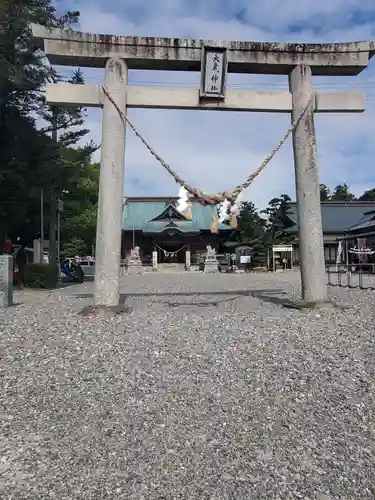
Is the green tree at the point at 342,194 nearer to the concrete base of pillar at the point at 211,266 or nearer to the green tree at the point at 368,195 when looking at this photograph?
the green tree at the point at 368,195

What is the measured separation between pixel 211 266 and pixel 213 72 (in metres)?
29.2

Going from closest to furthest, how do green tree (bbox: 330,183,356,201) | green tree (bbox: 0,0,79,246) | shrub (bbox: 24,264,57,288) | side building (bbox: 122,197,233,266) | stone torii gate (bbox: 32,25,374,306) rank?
stone torii gate (bbox: 32,25,374,306)
green tree (bbox: 0,0,79,246)
shrub (bbox: 24,264,57,288)
side building (bbox: 122,197,233,266)
green tree (bbox: 330,183,356,201)

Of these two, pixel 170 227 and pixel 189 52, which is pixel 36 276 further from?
pixel 170 227

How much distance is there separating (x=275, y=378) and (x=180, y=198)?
4.60m

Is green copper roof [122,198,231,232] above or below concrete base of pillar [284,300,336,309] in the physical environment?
above

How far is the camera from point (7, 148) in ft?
58.5

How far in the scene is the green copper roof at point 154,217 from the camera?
41594 millimetres

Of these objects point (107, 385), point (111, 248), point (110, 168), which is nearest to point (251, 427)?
point (107, 385)

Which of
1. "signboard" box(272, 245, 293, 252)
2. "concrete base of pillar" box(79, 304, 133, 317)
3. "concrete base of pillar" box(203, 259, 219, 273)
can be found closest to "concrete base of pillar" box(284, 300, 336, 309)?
"concrete base of pillar" box(79, 304, 133, 317)

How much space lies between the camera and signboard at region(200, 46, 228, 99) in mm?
8180

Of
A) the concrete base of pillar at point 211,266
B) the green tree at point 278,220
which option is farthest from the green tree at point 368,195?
the concrete base of pillar at point 211,266

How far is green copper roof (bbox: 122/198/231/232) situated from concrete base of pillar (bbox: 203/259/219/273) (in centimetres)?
341

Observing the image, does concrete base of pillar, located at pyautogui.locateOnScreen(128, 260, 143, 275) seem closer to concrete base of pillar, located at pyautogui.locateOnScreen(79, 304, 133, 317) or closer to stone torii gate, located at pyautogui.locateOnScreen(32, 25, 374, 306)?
stone torii gate, located at pyautogui.locateOnScreen(32, 25, 374, 306)

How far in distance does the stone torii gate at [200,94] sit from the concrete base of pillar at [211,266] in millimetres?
28384
